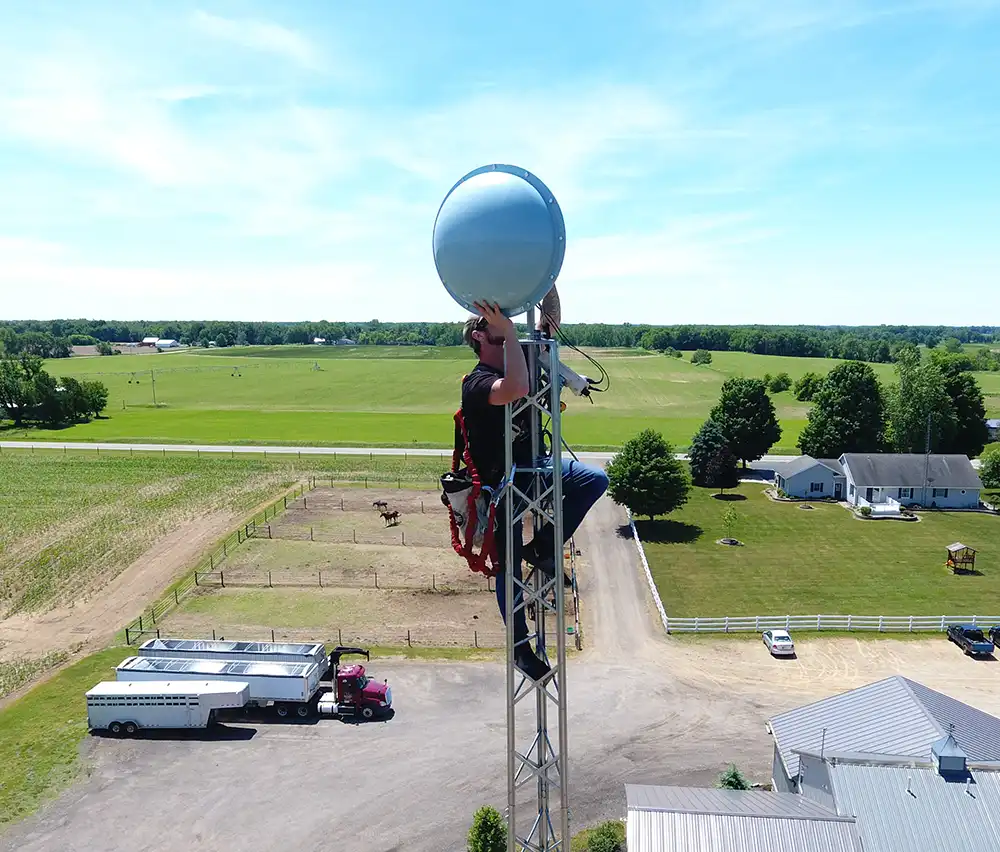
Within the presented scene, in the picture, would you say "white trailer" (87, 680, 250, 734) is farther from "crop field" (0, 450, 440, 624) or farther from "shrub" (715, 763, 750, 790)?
"shrub" (715, 763, 750, 790)

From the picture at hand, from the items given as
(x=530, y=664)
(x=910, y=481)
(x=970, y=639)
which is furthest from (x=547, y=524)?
(x=910, y=481)

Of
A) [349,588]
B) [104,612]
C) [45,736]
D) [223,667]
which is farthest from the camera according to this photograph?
[349,588]

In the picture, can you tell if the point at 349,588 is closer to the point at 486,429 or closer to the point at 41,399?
the point at 486,429

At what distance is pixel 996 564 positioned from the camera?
4072 cm

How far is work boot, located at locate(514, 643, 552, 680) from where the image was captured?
12.1 meters

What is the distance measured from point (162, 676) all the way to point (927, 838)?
77.9 ft

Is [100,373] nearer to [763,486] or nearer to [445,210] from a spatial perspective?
[763,486]

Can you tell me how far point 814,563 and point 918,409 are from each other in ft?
95.3

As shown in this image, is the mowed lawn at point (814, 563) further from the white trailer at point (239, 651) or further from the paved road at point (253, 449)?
the paved road at point (253, 449)

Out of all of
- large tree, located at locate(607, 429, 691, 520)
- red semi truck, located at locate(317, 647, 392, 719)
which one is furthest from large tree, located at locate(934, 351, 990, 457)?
red semi truck, located at locate(317, 647, 392, 719)

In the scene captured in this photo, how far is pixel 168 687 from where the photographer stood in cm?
2506

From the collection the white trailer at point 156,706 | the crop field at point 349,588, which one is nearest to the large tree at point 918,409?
the crop field at point 349,588

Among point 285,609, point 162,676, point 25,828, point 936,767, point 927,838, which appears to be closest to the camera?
point 927,838

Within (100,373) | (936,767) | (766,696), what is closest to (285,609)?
(766,696)
